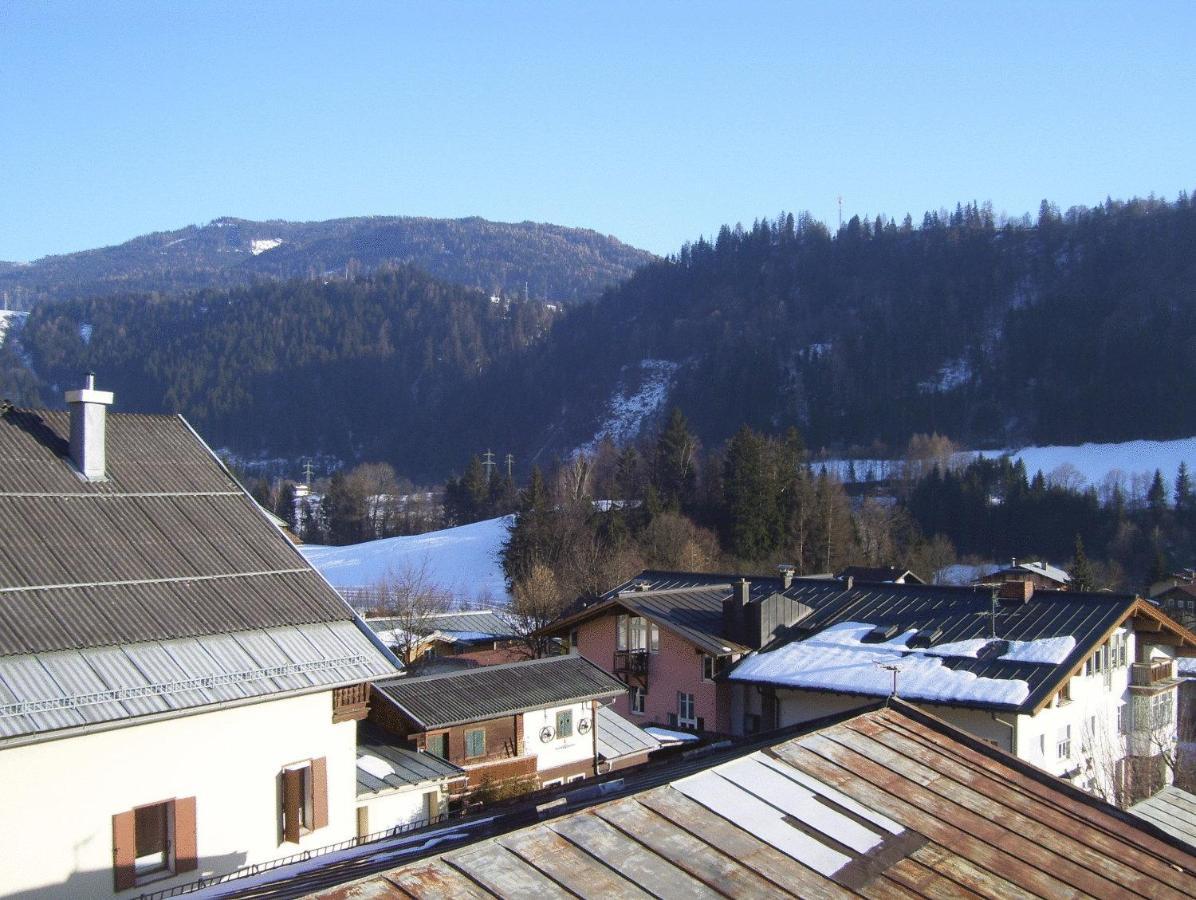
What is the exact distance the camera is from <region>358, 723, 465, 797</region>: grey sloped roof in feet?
55.3

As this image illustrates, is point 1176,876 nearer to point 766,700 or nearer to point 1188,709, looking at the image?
point 766,700

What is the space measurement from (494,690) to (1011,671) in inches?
514

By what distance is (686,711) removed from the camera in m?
32.9

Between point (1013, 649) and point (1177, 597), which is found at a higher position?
point (1013, 649)

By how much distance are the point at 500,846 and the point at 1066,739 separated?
24.0 meters

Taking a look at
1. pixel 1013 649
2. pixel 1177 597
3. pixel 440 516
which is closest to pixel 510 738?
pixel 1013 649

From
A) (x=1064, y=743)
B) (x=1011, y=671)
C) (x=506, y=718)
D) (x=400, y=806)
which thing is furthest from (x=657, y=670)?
(x=400, y=806)

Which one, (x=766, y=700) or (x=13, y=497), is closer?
(x=13, y=497)

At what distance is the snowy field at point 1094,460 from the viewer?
5241 inches

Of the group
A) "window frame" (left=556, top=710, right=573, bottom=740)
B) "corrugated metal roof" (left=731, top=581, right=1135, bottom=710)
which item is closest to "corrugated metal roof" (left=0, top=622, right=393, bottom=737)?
"window frame" (left=556, top=710, right=573, bottom=740)

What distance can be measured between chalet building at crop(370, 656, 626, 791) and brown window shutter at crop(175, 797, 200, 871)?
816 centimetres

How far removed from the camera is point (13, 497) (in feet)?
40.9

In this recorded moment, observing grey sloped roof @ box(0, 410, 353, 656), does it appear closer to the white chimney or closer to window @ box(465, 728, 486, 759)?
the white chimney

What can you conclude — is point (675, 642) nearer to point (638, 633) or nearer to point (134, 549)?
point (638, 633)
